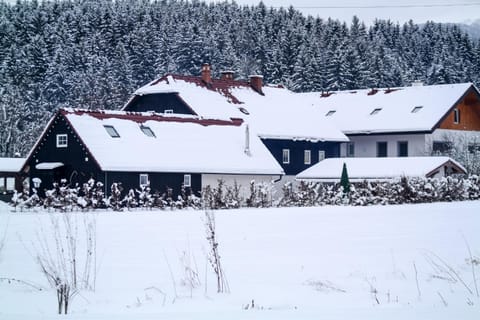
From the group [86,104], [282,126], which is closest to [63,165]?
[282,126]

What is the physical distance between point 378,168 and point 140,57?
175 feet

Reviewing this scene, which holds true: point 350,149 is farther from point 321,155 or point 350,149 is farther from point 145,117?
point 145,117

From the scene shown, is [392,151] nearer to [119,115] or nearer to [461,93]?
[461,93]

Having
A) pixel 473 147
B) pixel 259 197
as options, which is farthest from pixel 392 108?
pixel 259 197

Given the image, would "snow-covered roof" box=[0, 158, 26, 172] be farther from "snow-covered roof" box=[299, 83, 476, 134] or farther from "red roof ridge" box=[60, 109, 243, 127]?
"snow-covered roof" box=[299, 83, 476, 134]

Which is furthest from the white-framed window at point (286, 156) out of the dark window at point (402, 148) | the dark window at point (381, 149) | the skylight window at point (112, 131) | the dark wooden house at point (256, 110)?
the skylight window at point (112, 131)

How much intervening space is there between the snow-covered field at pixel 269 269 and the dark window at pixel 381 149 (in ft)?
132

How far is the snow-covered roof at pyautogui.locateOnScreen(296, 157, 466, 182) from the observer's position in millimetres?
46125

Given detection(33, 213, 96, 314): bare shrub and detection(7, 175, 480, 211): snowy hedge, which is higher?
detection(7, 175, 480, 211): snowy hedge

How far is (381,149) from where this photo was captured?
5997 centimetres

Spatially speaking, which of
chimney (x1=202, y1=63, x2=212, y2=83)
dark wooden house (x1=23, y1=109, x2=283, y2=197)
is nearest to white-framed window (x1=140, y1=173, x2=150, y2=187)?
dark wooden house (x1=23, y1=109, x2=283, y2=197)

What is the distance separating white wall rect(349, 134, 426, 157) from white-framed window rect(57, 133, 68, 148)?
28598 millimetres

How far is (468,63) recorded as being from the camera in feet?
362

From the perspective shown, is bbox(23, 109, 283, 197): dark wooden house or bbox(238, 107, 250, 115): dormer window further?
bbox(238, 107, 250, 115): dormer window
